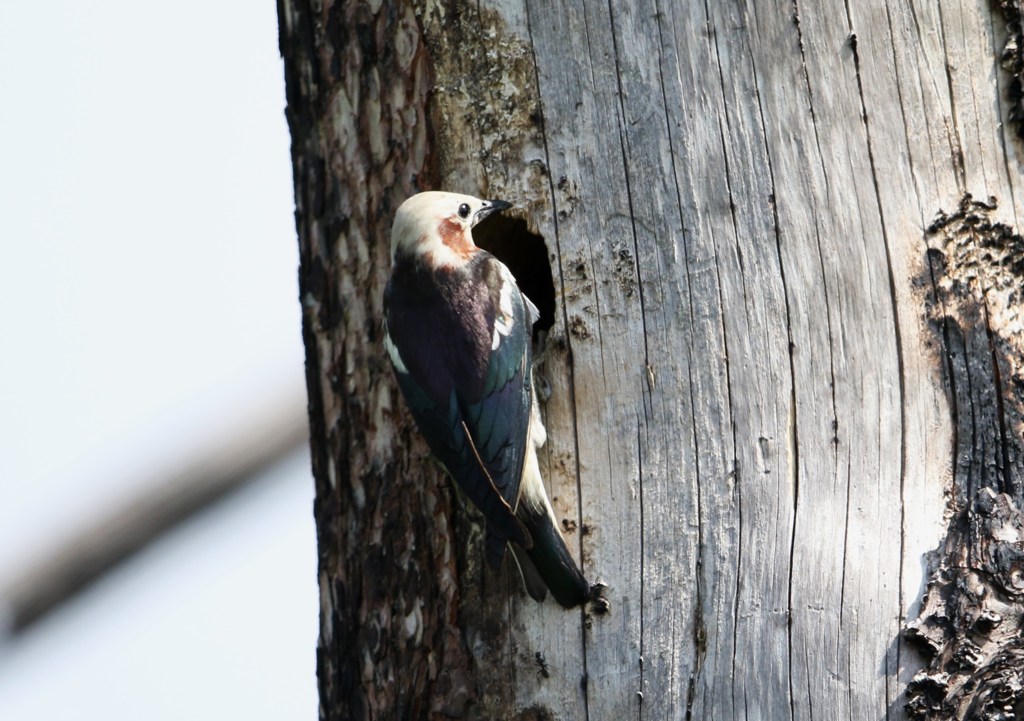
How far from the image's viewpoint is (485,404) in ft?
12.0

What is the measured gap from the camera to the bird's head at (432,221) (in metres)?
3.59

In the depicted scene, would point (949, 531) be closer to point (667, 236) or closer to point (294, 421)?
point (667, 236)

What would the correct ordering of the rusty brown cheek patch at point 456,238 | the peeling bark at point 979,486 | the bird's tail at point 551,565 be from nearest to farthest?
the peeling bark at point 979,486, the bird's tail at point 551,565, the rusty brown cheek patch at point 456,238

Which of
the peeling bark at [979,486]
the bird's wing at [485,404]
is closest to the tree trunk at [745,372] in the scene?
the peeling bark at [979,486]

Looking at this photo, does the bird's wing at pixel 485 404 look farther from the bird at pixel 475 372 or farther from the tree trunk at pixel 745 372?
the tree trunk at pixel 745 372

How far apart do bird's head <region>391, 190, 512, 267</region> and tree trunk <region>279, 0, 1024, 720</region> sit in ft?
0.27

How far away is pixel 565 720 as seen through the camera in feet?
11.0

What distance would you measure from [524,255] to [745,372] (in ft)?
3.14

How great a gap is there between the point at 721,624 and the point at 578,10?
175cm

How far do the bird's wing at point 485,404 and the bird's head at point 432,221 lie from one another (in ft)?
0.68

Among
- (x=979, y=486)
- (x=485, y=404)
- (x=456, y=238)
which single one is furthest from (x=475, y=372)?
(x=979, y=486)

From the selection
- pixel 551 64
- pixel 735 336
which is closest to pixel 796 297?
pixel 735 336

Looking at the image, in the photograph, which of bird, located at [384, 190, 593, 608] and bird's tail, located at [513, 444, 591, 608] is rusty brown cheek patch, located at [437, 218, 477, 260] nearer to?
bird, located at [384, 190, 593, 608]

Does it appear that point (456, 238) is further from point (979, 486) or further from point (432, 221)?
point (979, 486)
